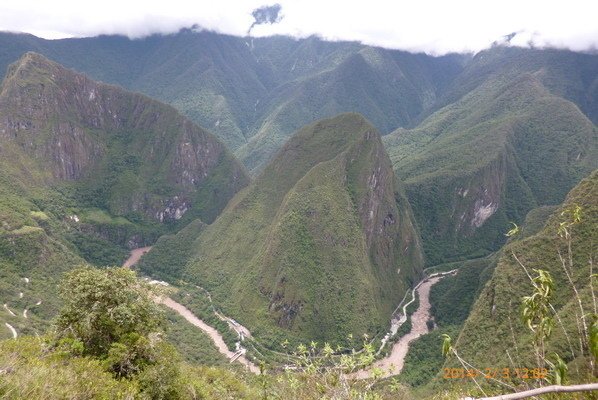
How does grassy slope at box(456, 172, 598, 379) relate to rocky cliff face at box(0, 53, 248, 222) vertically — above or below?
below

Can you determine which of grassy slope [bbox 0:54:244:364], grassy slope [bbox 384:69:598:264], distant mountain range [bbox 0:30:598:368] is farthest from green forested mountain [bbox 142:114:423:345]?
grassy slope [bbox 384:69:598:264]

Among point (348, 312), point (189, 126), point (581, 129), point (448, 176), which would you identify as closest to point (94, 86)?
point (189, 126)

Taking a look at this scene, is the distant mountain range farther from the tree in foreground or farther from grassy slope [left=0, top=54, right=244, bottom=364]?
the tree in foreground

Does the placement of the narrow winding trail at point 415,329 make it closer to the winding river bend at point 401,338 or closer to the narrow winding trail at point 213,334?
the winding river bend at point 401,338

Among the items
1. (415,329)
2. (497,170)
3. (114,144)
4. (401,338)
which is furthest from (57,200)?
(497,170)

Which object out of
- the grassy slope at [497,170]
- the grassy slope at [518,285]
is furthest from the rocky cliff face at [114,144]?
the grassy slope at [518,285]

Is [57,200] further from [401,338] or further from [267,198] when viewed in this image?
[401,338]

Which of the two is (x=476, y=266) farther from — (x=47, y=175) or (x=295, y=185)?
(x=47, y=175)
